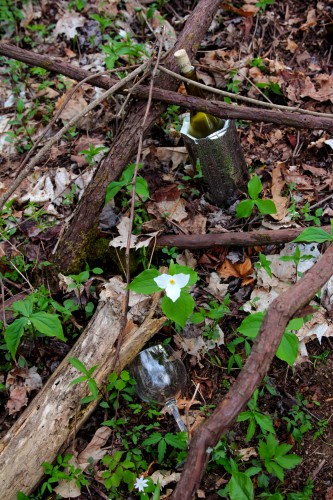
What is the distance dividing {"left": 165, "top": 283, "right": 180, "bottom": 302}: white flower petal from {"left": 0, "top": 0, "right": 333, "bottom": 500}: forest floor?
550 millimetres

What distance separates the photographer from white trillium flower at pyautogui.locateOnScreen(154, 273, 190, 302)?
6.12 ft

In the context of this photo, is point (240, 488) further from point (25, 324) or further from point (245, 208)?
point (245, 208)

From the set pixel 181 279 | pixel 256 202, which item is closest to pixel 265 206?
pixel 256 202

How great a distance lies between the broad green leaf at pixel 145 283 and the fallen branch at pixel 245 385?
0.56 metres

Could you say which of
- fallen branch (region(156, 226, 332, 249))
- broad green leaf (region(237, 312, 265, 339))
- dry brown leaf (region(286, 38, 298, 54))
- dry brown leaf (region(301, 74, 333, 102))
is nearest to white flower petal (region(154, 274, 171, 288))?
broad green leaf (region(237, 312, 265, 339))

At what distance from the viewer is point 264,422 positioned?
7.02ft

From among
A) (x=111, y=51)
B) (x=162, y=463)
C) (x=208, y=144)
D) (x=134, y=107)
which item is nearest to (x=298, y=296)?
(x=162, y=463)

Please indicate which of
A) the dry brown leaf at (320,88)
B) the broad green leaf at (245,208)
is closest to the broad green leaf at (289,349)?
the broad green leaf at (245,208)

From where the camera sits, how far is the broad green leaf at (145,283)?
6.58 ft

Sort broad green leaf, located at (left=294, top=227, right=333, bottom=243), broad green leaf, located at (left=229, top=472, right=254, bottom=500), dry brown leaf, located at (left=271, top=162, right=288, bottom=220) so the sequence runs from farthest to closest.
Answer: dry brown leaf, located at (left=271, top=162, right=288, bottom=220) < broad green leaf, located at (left=294, top=227, right=333, bottom=243) < broad green leaf, located at (left=229, top=472, right=254, bottom=500)

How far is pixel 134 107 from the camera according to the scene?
8.76ft

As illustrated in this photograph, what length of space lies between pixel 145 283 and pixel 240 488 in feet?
2.86

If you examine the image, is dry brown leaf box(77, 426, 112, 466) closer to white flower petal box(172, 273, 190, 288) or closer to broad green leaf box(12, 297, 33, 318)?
broad green leaf box(12, 297, 33, 318)

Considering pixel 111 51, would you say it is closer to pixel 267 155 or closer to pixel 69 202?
pixel 69 202
